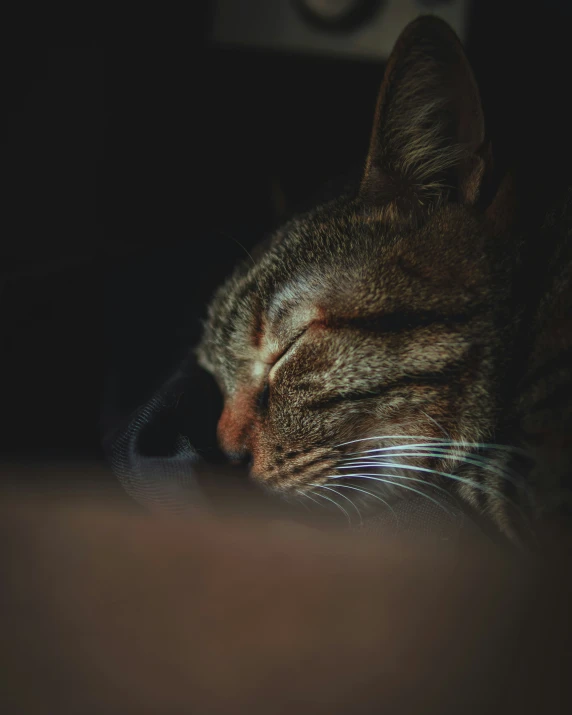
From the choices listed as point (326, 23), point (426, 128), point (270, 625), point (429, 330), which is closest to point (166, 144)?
point (326, 23)

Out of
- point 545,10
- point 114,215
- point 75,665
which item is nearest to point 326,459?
point 75,665

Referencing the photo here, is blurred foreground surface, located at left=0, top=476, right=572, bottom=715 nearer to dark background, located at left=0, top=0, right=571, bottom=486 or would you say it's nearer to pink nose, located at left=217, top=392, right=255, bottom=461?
pink nose, located at left=217, top=392, right=255, bottom=461

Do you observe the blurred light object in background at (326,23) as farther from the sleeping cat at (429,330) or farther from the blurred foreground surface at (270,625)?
the blurred foreground surface at (270,625)

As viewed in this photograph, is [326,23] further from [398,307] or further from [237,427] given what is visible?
[237,427]

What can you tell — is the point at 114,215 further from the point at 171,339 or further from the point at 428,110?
the point at 428,110

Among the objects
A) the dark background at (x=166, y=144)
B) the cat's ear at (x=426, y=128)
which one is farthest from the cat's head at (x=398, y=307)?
the dark background at (x=166, y=144)

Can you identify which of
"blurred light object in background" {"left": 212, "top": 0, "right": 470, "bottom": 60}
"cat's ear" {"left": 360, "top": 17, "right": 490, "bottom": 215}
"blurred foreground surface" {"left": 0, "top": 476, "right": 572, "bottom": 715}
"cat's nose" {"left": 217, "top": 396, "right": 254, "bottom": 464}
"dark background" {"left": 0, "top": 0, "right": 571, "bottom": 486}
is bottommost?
"blurred foreground surface" {"left": 0, "top": 476, "right": 572, "bottom": 715}

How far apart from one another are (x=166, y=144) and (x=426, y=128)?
0.74 m

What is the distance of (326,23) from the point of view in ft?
3.70

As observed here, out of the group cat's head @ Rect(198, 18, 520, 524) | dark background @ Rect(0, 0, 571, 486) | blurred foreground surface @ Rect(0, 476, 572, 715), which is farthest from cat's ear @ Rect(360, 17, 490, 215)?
blurred foreground surface @ Rect(0, 476, 572, 715)

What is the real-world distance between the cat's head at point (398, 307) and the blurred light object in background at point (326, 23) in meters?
0.57

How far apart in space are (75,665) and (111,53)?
4.15 feet

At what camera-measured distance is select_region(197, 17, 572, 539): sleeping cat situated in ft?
2.04

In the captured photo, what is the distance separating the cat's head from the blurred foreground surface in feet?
0.62
